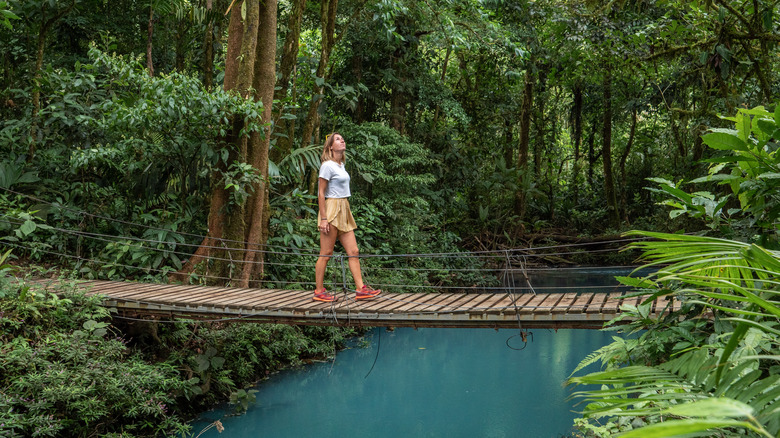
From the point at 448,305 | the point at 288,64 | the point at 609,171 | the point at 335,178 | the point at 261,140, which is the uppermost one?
the point at 288,64

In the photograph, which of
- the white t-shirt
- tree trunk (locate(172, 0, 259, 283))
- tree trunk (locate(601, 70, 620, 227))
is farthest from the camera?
tree trunk (locate(601, 70, 620, 227))

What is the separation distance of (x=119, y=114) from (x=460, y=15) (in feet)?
19.8

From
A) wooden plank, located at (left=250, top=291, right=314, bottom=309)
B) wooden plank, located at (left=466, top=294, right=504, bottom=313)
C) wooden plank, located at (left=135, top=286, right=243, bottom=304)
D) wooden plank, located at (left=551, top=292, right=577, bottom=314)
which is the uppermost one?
wooden plank, located at (left=551, top=292, right=577, bottom=314)

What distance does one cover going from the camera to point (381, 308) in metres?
4.24

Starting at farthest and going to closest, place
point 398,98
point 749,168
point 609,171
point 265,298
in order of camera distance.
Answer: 1. point 609,171
2. point 398,98
3. point 265,298
4. point 749,168

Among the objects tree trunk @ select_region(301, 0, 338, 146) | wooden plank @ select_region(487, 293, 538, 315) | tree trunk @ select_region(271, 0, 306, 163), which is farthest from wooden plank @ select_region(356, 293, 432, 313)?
tree trunk @ select_region(301, 0, 338, 146)

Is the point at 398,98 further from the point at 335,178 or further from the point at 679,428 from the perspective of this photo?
the point at 679,428

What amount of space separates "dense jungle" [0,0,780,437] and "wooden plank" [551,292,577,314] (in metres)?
0.61

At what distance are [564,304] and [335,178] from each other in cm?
183

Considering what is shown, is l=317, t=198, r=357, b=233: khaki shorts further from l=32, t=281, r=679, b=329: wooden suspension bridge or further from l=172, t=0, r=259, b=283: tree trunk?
l=172, t=0, r=259, b=283: tree trunk

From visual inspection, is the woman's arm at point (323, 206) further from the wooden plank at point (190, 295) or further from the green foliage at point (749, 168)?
the green foliage at point (749, 168)

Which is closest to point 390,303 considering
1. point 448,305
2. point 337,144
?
point 448,305

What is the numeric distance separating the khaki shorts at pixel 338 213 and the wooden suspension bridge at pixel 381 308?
0.53 m

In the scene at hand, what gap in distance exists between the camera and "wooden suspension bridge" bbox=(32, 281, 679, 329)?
394cm
